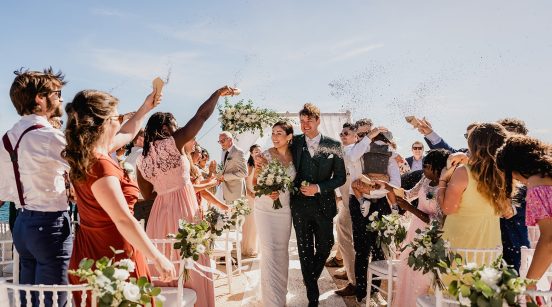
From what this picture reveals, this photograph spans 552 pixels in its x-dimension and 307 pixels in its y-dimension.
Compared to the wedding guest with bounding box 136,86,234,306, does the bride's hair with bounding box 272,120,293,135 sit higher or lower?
higher

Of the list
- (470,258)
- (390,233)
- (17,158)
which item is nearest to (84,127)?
(17,158)

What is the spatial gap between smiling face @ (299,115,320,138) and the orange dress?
2823 millimetres

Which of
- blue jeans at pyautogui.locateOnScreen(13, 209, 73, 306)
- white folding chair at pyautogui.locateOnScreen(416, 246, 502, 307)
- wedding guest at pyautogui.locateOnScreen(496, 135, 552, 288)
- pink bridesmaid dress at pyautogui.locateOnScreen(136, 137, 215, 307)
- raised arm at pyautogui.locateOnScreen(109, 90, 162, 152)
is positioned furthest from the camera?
pink bridesmaid dress at pyautogui.locateOnScreen(136, 137, 215, 307)

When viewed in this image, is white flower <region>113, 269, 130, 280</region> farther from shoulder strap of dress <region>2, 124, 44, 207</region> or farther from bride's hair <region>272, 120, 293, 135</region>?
bride's hair <region>272, 120, 293, 135</region>

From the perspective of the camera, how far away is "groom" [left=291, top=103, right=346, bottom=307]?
494 centimetres

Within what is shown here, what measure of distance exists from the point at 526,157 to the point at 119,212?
87.4 inches

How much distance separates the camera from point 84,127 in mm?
2361

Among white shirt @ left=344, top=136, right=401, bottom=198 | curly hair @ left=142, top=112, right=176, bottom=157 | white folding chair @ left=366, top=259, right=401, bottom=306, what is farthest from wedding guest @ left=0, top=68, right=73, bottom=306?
white shirt @ left=344, top=136, right=401, bottom=198

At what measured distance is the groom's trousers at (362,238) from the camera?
5.40 meters

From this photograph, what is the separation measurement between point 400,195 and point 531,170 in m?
2.05

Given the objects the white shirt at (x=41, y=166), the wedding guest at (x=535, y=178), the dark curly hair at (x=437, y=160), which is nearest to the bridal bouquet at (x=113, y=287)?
the white shirt at (x=41, y=166)

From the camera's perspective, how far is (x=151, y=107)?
3.18m

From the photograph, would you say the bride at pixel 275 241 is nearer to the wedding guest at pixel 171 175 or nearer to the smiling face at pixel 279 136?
the smiling face at pixel 279 136

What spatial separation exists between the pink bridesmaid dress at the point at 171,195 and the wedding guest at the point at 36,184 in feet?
3.91
